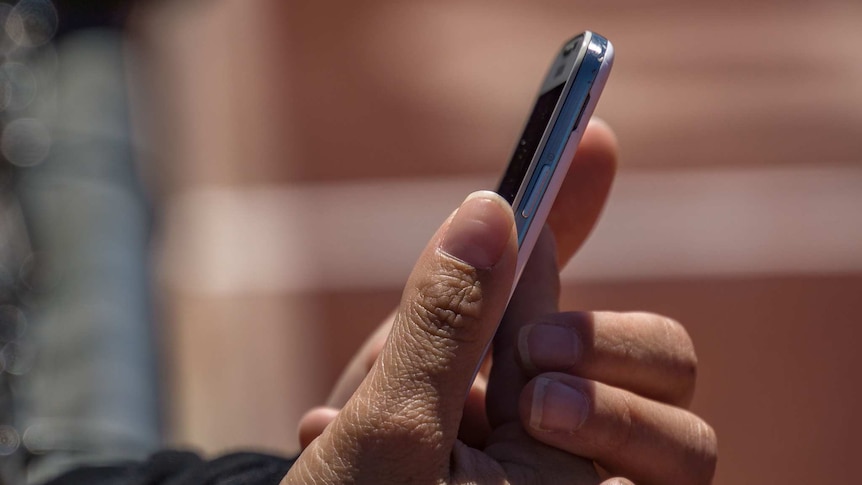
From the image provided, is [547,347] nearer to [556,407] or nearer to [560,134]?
[556,407]

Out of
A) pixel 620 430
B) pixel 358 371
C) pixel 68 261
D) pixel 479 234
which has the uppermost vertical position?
pixel 479 234

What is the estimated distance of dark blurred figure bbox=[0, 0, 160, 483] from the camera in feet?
3.79

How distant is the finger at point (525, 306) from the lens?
0.72 meters

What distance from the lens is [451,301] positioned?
0.52 metres

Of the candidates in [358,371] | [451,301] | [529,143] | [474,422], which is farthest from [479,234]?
[358,371]

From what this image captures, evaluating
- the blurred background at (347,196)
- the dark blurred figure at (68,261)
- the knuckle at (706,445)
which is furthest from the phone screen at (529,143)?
the blurred background at (347,196)

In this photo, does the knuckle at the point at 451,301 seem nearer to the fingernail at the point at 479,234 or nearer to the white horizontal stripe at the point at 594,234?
the fingernail at the point at 479,234

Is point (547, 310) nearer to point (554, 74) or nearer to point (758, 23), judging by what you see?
point (554, 74)

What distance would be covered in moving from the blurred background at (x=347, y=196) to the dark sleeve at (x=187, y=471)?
419 millimetres

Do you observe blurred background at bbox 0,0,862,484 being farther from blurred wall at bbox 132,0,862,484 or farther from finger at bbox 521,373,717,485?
finger at bbox 521,373,717,485

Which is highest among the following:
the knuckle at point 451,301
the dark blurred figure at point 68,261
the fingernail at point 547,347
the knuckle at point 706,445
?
the knuckle at point 451,301

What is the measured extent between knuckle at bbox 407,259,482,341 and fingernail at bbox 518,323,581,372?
14 cm

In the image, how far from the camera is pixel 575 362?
0.67 m

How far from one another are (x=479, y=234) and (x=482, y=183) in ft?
4.30
